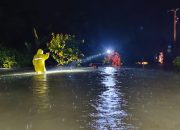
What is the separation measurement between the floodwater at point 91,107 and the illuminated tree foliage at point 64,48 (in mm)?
17362

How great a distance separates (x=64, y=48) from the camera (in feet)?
111

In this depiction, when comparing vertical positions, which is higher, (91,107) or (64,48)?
(64,48)

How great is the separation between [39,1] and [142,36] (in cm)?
2054

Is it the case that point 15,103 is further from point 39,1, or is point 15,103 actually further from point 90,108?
point 39,1

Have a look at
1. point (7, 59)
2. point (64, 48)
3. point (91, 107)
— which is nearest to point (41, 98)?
point (91, 107)

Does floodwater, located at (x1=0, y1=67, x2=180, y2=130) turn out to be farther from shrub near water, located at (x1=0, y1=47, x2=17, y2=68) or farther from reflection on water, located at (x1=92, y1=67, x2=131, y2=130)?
shrub near water, located at (x1=0, y1=47, x2=17, y2=68)

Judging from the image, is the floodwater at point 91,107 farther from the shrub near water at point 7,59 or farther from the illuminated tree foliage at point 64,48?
the shrub near water at point 7,59

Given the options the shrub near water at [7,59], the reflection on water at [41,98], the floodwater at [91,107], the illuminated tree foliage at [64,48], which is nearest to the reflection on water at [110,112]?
the floodwater at [91,107]

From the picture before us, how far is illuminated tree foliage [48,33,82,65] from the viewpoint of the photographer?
111 ft

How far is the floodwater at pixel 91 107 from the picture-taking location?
354 inches

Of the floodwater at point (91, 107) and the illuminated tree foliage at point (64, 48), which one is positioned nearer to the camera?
the floodwater at point (91, 107)

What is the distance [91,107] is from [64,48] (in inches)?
903

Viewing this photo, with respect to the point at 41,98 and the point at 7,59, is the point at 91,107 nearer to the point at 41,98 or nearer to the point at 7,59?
the point at 41,98

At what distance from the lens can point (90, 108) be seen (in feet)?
36.4
